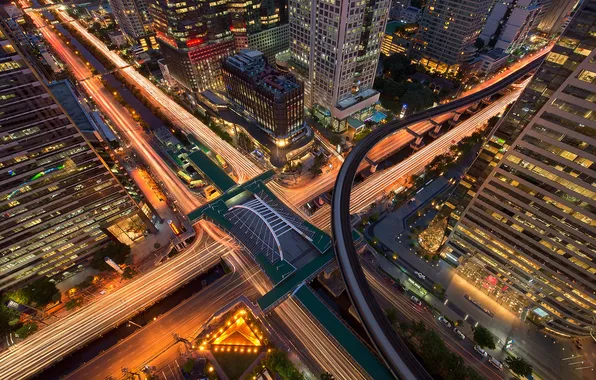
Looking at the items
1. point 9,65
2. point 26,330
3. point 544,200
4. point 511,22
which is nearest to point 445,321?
point 544,200

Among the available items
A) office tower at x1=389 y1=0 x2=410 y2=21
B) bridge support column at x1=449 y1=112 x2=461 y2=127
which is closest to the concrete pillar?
bridge support column at x1=449 y1=112 x2=461 y2=127

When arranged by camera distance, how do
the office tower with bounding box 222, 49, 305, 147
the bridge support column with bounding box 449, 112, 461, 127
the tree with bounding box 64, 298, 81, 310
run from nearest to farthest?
the tree with bounding box 64, 298, 81, 310 → the office tower with bounding box 222, 49, 305, 147 → the bridge support column with bounding box 449, 112, 461, 127

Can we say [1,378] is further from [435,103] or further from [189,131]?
[435,103]

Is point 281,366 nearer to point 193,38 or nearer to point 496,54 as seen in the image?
point 193,38

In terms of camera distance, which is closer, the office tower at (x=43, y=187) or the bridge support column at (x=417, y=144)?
the office tower at (x=43, y=187)

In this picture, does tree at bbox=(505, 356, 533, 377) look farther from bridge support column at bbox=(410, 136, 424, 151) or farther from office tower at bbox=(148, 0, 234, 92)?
office tower at bbox=(148, 0, 234, 92)

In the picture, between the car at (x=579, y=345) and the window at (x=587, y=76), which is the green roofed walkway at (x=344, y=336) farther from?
the window at (x=587, y=76)

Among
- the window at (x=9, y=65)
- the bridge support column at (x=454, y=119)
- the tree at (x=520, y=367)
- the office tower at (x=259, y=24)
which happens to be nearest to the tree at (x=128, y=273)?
the window at (x=9, y=65)
